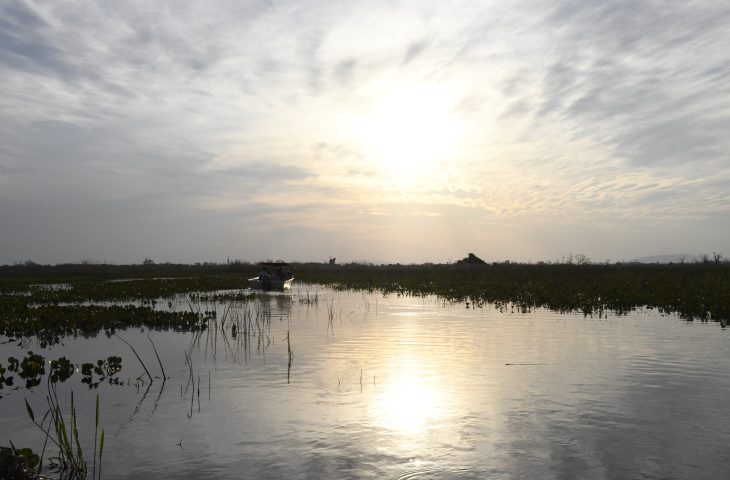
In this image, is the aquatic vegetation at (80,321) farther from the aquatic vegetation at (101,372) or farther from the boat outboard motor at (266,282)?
the boat outboard motor at (266,282)

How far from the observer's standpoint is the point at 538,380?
10461 mm

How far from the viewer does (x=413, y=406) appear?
8945 mm

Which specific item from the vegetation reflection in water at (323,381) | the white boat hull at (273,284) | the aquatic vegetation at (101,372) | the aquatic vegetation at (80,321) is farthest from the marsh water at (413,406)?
the white boat hull at (273,284)

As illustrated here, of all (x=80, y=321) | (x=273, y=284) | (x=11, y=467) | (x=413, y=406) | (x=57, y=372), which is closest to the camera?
(x=11, y=467)

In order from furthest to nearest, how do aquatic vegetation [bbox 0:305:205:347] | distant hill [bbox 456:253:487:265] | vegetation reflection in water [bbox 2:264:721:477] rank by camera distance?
distant hill [bbox 456:253:487:265]
aquatic vegetation [bbox 0:305:205:347]
vegetation reflection in water [bbox 2:264:721:477]

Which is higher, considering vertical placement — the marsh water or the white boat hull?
the white boat hull

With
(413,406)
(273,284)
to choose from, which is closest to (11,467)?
(413,406)

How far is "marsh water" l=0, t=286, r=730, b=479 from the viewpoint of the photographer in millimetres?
6574

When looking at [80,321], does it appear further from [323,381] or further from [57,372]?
[323,381]

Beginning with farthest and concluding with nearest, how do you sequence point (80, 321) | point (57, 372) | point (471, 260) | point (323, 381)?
point (471, 260)
point (80, 321)
point (57, 372)
point (323, 381)

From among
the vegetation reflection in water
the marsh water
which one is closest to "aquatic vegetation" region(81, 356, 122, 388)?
the marsh water

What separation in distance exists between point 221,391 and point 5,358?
6.90 m

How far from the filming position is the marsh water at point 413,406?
6.57 m

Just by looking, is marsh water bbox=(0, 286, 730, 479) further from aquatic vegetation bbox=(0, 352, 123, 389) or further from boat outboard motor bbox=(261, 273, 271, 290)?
boat outboard motor bbox=(261, 273, 271, 290)
